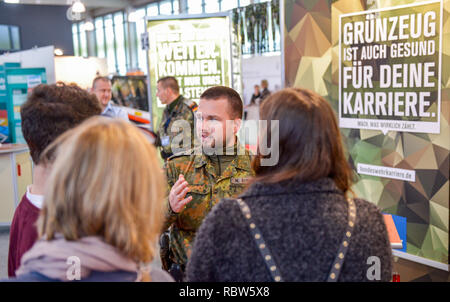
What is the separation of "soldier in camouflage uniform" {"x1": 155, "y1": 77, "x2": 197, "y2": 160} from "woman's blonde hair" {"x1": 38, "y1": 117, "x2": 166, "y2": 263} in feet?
13.5

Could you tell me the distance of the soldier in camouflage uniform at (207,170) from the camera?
2.23 m

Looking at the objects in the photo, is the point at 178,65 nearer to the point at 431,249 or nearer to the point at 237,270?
the point at 431,249

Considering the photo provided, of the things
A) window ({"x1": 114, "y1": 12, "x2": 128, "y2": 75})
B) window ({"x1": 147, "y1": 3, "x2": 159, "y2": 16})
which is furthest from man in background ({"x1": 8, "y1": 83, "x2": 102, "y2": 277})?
window ({"x1": 114, "y1": 12, "x2": 128, "y2": 75})

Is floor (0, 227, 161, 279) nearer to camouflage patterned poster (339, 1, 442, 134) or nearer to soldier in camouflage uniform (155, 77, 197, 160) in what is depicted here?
soldier in camouflage uniform (155, 77, 197, 160)

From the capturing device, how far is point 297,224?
1242 millimetres

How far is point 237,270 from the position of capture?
1244 millimetres

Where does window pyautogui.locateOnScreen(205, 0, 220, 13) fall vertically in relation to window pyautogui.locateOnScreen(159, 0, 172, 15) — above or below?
below

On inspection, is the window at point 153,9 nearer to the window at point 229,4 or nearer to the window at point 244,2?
the window at point 229,4

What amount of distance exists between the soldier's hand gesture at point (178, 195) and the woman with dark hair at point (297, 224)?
66 centimetres

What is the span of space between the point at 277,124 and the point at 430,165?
214cm

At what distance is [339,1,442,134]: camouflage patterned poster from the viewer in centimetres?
296

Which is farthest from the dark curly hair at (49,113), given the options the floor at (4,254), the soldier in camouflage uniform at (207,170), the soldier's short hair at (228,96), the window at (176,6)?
the window at (176,6)

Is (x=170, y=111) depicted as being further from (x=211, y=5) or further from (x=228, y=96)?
(x=211, y=5)
